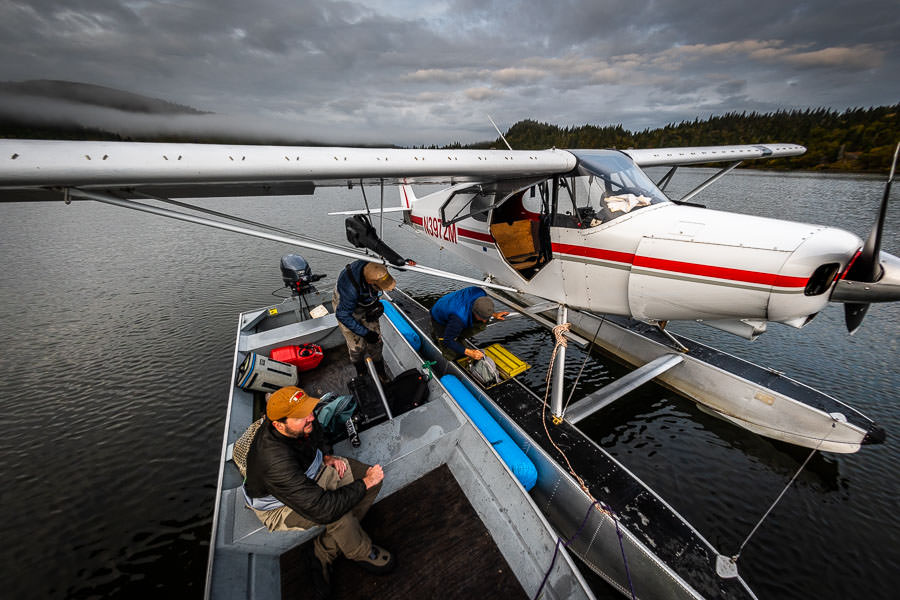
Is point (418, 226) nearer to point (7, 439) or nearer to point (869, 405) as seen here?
point (7, 439)

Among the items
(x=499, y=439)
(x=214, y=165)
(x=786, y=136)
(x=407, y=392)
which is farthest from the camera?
(x=786, y=136)


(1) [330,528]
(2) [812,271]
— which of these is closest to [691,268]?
(2) [812,271]

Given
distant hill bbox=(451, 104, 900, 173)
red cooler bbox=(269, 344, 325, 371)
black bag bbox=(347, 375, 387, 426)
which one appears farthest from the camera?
distant hill bbox=(451, 104, 900, 173)

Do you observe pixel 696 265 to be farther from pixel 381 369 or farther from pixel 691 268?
pixel 381 369

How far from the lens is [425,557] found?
8.95 feet

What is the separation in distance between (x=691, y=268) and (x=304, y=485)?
383 cm

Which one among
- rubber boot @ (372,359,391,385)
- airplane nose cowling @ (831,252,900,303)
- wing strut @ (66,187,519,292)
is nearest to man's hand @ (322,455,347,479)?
wing strut @ (66,187,519,292)

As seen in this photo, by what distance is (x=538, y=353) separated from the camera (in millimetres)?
6887

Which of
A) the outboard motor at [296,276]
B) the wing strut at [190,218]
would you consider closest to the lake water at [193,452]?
the outboard motor at [296,276]

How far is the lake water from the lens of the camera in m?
3.37

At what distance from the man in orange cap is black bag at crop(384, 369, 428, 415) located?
4.04 ft

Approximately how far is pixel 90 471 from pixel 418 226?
274 inches

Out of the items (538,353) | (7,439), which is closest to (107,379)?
(7,439)

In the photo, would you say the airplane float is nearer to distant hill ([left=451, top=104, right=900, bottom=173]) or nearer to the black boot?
the black boot
